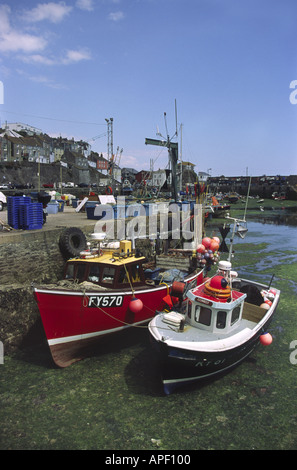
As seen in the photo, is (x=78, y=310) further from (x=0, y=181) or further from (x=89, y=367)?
(x=0, y=181)

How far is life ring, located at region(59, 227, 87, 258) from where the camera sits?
14.2 meters

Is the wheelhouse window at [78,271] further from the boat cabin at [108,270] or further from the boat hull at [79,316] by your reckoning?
the boat hull at [79,316]

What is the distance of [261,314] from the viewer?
31.2 feet

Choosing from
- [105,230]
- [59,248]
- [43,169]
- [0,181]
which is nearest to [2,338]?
[59,248]

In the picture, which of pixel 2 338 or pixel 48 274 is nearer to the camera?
pixel 2 338

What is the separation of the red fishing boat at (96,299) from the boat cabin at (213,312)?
1712 millimetres

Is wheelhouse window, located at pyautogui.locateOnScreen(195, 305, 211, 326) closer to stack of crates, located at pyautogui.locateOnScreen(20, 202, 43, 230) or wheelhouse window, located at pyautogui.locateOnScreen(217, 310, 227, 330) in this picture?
wheelhouse window, located at pyautogui.locateOnScreen(217, 310, 227, 330)

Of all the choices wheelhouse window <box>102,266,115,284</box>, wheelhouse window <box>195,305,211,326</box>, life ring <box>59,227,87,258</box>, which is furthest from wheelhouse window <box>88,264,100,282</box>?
life ring <box>59,227,87,258</box>

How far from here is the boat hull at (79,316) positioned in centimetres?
805

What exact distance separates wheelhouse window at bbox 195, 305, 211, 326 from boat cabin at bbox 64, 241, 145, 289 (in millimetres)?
2457

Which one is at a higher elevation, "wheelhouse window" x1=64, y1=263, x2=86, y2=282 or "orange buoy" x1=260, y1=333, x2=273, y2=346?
"wheelhouse window" x1=64, y1=263, x2=86, y2=282

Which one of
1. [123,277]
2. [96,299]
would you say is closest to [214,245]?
[123,277]

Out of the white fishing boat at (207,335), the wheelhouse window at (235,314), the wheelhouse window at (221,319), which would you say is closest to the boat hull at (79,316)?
the white fishing boat at (207,335)
